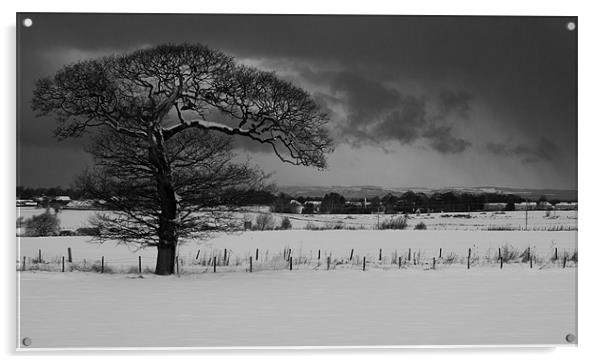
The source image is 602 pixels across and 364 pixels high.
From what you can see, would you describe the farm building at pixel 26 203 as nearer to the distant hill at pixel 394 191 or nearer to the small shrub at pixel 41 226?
the small shrub at pixel 41 226

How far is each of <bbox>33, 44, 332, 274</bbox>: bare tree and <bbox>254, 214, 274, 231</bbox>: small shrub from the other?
1.77 ft

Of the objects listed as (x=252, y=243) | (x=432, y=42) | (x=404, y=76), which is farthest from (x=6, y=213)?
(x=432, y=42)

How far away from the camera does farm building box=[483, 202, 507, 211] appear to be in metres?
5.52

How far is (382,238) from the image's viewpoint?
18.2 ft

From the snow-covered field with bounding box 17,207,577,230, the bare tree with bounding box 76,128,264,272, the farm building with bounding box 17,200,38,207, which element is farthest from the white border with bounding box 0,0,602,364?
the bare tree with bounding box 76,128,264,272

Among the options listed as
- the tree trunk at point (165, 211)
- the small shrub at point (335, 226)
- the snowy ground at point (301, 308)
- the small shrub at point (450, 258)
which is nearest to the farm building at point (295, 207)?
the small shrub at point (335, 226)

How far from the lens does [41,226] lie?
5250 millimetres

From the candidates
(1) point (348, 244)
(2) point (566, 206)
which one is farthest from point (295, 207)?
(2) point (566, 206)

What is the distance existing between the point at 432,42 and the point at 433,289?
2186 millimetres

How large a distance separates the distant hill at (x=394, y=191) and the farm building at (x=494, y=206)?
0.39ft

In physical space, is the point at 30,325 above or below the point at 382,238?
below

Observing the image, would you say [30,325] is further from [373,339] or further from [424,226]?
[424,226]

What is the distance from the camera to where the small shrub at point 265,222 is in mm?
5469
